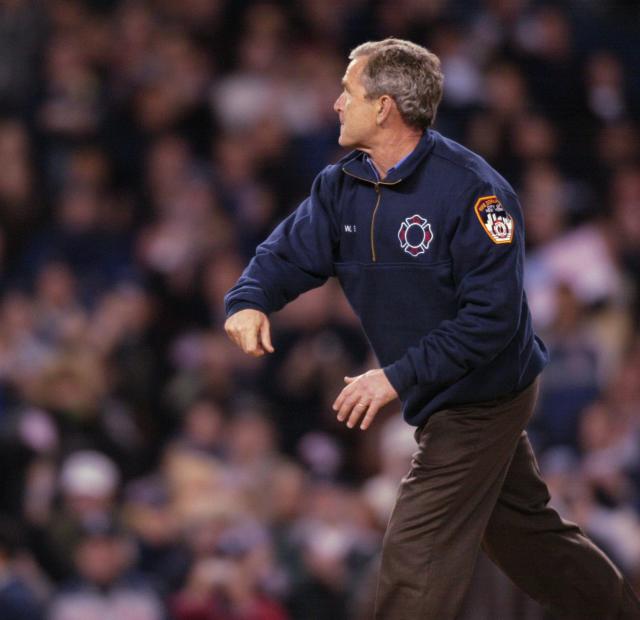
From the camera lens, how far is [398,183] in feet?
11.8

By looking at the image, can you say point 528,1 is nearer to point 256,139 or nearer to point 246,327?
point 256,139

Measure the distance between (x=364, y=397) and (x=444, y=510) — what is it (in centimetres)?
40

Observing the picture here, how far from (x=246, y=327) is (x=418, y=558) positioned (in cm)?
69

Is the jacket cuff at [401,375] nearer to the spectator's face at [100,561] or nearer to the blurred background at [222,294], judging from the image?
the blurred background at [222,294]

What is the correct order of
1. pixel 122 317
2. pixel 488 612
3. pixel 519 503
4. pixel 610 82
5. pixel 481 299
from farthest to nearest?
1. pixel 610 82
2. pixel 122 317
3. pixel 488 612
4. pixel 519 503
5. pixel 481 299

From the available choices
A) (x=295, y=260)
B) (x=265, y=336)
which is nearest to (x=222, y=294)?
(x=295, y=260)

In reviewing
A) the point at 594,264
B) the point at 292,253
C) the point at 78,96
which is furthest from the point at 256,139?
the point at 292,253

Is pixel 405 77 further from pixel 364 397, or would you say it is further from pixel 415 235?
pixel 364 397

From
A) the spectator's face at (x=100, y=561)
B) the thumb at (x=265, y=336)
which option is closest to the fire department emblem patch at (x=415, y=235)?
the thumb at (x=265, y=336)

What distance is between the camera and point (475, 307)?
343 centimetres

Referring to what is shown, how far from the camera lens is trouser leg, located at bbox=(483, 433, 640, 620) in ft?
12.3

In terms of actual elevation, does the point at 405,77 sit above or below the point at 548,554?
above

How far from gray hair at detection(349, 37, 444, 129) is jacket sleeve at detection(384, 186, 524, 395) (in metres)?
0.28

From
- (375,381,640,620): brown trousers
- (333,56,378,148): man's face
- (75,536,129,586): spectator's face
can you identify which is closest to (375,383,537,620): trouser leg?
(375,381,640,620): brown trousers
